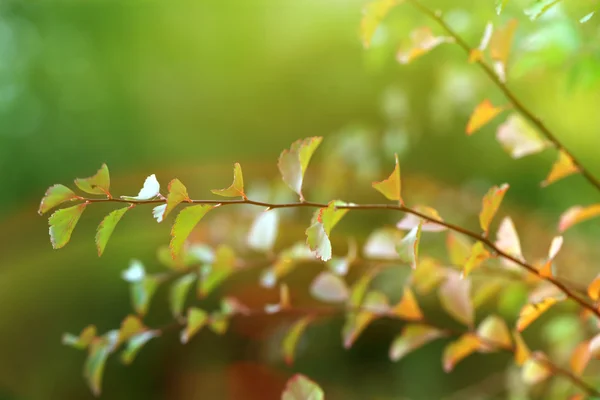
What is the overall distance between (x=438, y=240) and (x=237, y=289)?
36 centimetres

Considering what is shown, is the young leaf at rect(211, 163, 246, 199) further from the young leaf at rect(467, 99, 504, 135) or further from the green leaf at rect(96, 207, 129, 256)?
the young leaf at rect(467, 99, 504, 135)

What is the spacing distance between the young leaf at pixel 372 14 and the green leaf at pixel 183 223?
0.48 ft

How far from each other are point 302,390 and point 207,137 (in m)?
0.71

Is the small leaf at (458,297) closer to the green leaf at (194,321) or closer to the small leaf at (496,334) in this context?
the small leaf at (496,334)

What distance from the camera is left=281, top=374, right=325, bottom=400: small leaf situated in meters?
0.27

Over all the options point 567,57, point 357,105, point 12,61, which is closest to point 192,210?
point 567,57

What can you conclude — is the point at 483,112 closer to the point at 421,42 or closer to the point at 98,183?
the point at 421,42

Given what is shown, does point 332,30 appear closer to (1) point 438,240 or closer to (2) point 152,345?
(1) point 438,240

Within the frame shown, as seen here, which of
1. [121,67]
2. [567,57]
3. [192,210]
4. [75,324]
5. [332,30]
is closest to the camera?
[192,210]

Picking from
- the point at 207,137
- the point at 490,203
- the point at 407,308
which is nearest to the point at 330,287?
the point at 407,308

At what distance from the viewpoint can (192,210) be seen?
26 cm

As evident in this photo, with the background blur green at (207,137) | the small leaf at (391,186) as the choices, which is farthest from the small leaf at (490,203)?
the background blur green at (207,137)

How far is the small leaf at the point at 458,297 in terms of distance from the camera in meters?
0.38

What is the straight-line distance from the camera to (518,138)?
1.21ft
